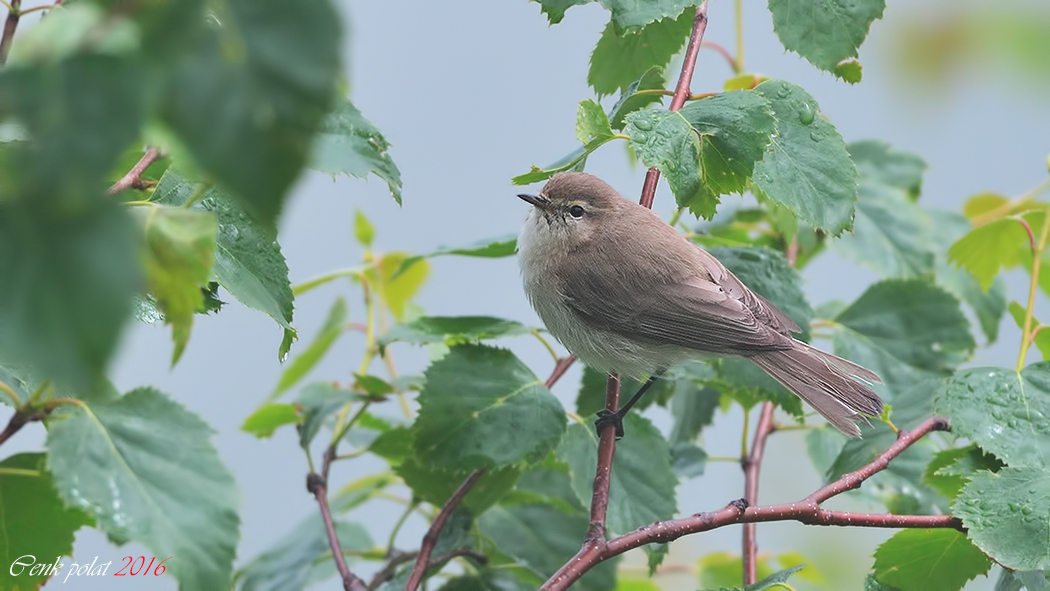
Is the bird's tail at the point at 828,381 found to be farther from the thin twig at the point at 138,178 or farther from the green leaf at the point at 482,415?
the thin twig at the point at 138,178

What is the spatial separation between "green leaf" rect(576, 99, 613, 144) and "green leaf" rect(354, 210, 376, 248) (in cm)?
118

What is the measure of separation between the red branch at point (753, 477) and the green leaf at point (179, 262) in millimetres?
1408

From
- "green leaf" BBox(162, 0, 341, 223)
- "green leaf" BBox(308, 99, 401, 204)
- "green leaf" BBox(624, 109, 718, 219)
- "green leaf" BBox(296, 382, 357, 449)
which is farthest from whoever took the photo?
"green leaf" BBox(296, 382, 357, 449)

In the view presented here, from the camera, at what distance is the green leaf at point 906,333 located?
2.40 metres

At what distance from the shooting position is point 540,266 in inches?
105

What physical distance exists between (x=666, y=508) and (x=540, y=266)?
3.03 feet

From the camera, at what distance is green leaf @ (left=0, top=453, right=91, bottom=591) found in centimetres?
128

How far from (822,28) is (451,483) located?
3.99 feet

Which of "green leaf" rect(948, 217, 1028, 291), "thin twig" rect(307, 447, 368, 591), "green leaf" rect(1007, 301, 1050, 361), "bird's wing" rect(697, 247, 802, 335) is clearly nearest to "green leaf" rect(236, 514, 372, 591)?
"thin twig" rect(307, 447, 368, 591)

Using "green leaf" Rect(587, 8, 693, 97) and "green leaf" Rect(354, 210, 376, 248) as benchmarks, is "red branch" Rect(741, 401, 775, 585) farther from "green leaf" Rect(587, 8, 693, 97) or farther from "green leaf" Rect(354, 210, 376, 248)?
"green leaf" Rect(354, 210, 376, 248)

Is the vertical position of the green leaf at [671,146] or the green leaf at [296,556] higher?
the green leaf at [671,146]

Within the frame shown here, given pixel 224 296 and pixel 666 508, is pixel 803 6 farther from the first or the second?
pixel 224 296

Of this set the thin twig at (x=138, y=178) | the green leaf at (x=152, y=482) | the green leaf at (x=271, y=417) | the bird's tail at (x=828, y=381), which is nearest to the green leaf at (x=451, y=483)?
the green leaf at (x=271, y=417)

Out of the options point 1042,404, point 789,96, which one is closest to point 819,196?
point 789,96
